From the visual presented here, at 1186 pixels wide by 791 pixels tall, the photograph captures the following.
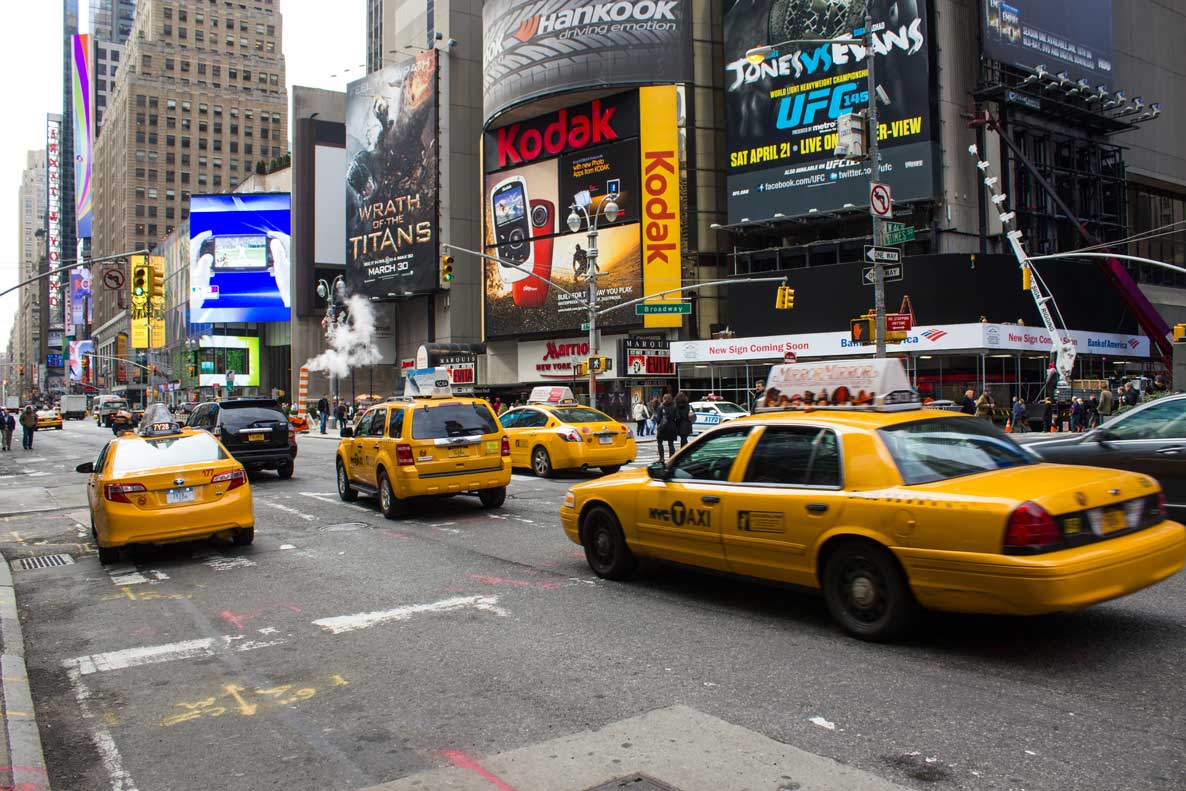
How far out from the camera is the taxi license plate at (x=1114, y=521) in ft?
18.5

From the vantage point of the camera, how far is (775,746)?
4.34 m

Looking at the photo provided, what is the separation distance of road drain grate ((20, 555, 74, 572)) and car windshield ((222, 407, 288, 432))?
852cm

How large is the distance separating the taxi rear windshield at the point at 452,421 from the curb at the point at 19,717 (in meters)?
6.06

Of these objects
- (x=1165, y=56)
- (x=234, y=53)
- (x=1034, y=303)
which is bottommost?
(x=1034, y=303)

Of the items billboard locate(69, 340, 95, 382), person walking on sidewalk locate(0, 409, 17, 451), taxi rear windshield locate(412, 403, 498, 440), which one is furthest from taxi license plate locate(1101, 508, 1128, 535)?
billboard locate(69, 340, 95, 382)

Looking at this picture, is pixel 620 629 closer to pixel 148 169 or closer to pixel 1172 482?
pixel 1172 482

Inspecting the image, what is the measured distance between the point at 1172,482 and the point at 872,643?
4.84m

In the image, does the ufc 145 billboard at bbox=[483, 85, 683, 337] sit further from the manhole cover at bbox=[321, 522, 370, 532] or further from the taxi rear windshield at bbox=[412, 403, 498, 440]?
the manhole cover at bbox=[321, 522, 370, 532]

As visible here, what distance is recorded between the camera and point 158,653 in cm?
648

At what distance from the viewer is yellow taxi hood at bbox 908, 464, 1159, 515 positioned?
5.45 m

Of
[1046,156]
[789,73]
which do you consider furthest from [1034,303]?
[789,73]

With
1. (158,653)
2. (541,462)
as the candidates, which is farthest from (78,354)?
(158,653)

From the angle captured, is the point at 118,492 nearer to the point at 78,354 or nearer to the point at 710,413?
the point at 710,413

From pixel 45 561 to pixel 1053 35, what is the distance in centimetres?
4871
